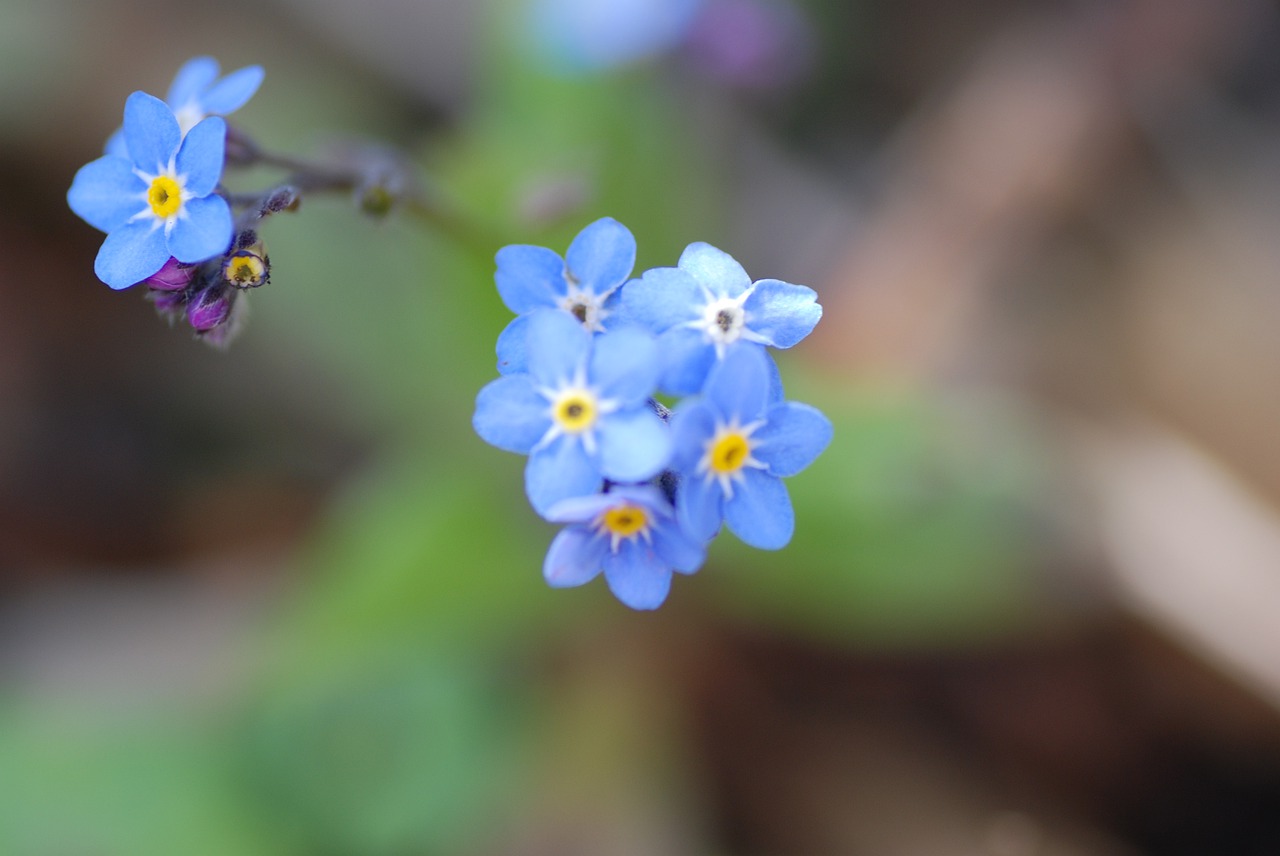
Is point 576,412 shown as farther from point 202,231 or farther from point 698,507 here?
point 202,231

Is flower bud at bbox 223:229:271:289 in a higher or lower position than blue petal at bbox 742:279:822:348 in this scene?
higher

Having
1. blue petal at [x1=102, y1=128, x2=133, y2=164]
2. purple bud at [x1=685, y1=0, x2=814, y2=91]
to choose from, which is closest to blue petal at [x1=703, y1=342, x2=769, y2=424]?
blue petal at [x1=102, y1=128, x2=133, y2=164]

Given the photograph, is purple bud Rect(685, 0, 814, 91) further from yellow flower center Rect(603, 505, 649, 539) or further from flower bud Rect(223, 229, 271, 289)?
yellow flower center Rect(603, 505, 649, 539)

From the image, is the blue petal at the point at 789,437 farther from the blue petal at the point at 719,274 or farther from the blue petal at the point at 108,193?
the blue petal at the point at 108,193

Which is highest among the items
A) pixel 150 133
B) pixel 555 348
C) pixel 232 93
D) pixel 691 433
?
pixel 232 93

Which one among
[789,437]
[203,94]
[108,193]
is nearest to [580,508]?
[789,437]

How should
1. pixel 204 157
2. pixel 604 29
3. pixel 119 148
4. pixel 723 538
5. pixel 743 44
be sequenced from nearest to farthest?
1. pixel 204 157
2. pixel 119 148
3. pixel 723 538
4. pixel 604 29
5. pixel 743 44

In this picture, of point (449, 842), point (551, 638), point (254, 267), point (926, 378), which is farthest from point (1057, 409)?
point (254, 267)

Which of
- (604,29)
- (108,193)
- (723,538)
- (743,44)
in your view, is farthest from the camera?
(743,44)
